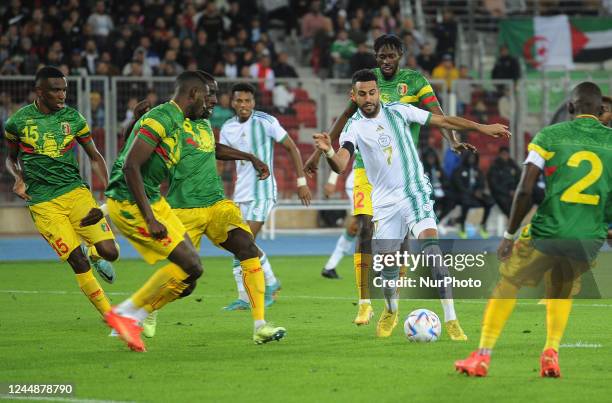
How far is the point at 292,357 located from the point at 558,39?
75.5 ft

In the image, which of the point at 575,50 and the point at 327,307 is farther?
the point at 575,50

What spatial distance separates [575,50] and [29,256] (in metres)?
16.1

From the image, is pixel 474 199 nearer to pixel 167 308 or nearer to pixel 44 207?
pixel 167 308

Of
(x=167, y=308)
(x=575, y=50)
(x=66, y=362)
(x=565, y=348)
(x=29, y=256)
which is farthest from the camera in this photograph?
(x=575, y=50)

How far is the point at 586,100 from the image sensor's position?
26.8 ft

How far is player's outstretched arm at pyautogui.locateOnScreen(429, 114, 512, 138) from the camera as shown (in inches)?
368

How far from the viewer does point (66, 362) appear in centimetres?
911

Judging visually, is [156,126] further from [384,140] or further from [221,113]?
[221,113]

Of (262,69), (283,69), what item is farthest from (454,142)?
(283,69)

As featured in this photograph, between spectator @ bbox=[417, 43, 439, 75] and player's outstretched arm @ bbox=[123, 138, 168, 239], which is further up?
spectator @ bbox=[417, 43, 439, 75]

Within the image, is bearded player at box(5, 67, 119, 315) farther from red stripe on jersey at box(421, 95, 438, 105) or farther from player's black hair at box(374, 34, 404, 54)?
red stripe on jersey at box(421, 95, 438, 105)

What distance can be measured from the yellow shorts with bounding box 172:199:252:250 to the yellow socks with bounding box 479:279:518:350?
2.83 meters

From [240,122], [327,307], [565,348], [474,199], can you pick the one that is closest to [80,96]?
[474,199]

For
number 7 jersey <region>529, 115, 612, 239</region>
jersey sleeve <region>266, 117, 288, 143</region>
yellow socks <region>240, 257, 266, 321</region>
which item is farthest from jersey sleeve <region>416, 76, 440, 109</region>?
Answer: number 7 jersey <region>529, 115, 612, 239</region>
